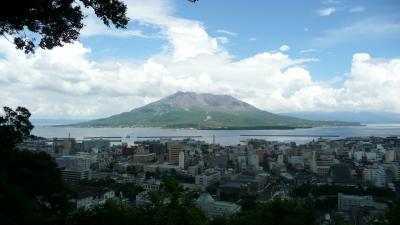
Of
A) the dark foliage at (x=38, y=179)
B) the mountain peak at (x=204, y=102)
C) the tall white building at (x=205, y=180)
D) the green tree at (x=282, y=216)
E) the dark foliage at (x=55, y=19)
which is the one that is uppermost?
the mountain peak at (x=204, y=102)

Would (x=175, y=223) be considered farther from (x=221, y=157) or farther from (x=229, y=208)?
(x=221, y=157)

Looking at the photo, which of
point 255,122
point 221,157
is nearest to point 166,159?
point 221,157

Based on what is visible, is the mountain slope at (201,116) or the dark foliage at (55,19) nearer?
the dark foliage at (55,19)

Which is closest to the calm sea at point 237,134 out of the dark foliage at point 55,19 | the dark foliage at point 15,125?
the dark foliage at point 15,125

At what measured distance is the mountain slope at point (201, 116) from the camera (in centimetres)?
7181

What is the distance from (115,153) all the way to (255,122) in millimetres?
45251

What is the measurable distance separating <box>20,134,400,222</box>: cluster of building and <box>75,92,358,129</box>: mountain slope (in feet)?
124

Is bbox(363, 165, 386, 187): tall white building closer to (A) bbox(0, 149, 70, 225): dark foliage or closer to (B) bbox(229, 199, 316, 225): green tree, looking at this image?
(B) bbox(229, 199, 316, 225): green tree

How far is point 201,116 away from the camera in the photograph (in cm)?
7925

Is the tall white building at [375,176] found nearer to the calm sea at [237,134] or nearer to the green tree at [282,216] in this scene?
the green tree at [282,216]

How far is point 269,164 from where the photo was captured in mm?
23625

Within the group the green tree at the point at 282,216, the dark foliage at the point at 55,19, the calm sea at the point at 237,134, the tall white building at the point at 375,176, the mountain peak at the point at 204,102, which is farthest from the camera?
the mountain peak at the point at 204,102

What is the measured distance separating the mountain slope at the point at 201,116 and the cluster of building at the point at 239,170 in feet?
124

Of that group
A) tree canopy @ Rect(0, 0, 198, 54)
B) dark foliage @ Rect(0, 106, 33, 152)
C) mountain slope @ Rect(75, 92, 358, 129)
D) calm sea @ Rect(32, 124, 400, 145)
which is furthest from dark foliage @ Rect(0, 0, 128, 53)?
mountain slope @ Rect(75, 92, 358, 129)
